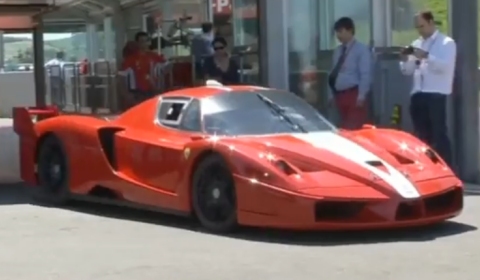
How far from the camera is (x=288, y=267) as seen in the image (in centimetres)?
817

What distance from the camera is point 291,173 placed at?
9.27m

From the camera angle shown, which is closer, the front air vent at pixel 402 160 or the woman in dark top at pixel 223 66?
the front air vent at pixel 402 160

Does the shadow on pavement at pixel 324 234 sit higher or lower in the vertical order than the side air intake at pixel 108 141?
lower

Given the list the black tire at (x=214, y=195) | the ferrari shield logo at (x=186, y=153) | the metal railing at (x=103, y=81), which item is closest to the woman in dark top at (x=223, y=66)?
the metal railing at (x=103, y=81)

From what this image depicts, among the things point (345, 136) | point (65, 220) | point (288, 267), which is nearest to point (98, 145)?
point (65, 220)

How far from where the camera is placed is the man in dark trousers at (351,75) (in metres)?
13.5

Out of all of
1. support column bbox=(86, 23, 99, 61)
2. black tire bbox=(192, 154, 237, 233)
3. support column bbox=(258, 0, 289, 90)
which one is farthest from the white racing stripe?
support column bbox=(86, 23, 99, 61)

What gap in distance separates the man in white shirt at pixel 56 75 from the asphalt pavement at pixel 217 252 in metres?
10.9

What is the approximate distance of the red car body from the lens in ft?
30.1

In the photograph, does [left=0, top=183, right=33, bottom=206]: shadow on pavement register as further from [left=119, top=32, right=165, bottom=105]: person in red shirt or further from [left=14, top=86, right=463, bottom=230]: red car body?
[left=119, top=32, right=165, bottom=105]: person in red shirt

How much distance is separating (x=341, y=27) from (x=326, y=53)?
1.64 meters

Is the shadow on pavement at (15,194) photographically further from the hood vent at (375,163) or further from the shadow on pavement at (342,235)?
the hood vent at (375,163)

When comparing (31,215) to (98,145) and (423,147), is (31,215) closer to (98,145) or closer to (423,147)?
(98,145)

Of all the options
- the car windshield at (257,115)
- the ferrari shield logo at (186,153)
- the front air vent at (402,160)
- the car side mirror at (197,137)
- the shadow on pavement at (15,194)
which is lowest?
the shadow on pavement at (15,194)
